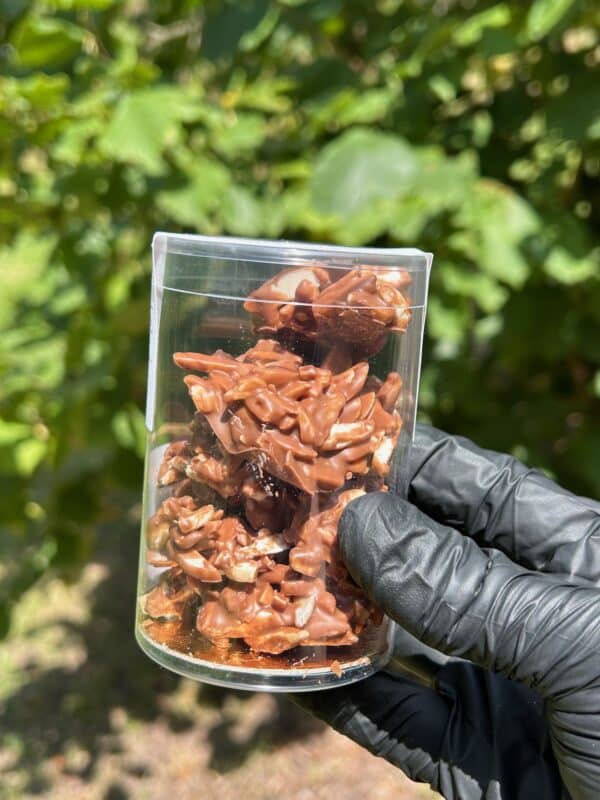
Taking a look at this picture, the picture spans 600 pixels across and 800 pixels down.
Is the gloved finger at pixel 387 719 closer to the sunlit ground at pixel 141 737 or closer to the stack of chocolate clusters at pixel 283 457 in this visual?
the stack of chocolate clusters at pixel 283 457

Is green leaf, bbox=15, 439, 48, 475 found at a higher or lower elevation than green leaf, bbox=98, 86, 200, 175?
lower

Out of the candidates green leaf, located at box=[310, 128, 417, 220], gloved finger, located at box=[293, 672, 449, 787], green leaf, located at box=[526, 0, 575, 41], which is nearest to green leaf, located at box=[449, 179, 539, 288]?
green leaf, located at box=[310, 128, 417, 220]

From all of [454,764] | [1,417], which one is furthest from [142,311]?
[454,764]

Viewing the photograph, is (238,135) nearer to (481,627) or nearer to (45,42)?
(45,42)

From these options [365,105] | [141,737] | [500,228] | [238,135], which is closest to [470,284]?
[500,228]

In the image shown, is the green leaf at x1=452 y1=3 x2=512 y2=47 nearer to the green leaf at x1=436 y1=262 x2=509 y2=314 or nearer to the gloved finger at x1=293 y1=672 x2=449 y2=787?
the green leaf at x1=436 y1=262 x2=509 y2=314

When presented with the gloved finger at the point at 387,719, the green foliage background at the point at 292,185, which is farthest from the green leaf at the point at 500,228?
the gloved finger at the point at 387,719
